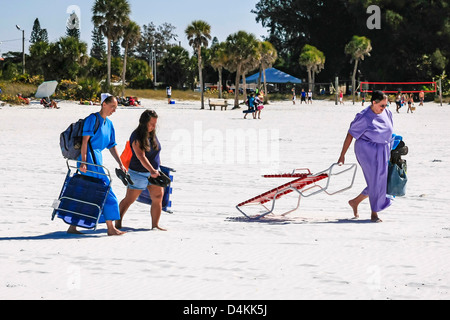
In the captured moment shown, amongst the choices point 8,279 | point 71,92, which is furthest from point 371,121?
point 71,92

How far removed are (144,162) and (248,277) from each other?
2.05m

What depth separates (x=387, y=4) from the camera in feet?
236

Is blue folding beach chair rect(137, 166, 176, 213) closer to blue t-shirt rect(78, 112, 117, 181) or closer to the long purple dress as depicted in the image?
blue t-shirt rect(78, 112, 117, 181)

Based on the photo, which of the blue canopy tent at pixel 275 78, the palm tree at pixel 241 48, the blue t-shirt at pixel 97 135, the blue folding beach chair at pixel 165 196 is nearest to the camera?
the blue t-shirt at pixel 97 135

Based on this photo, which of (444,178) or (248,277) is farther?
(444,178)

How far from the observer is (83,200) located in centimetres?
721

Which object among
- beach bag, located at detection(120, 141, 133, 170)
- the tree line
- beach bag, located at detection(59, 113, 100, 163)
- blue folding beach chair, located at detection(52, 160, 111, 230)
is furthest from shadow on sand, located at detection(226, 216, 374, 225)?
the tree line

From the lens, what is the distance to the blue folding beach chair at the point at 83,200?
721 centimetres

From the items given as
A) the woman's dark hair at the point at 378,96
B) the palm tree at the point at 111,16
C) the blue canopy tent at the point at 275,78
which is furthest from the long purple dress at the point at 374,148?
the blue canopy tent at the point at 275,78

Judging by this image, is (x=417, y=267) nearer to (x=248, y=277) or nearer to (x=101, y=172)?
(x=248, y=277)

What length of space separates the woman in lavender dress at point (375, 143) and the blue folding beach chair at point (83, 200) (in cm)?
270

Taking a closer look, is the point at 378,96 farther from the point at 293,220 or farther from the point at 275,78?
the point at 275,78

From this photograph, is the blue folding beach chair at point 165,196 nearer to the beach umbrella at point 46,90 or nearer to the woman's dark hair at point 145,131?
the woman's dark hair at point 145,131

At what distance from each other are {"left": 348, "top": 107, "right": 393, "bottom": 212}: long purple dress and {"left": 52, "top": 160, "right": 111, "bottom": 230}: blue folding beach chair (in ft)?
9.19
